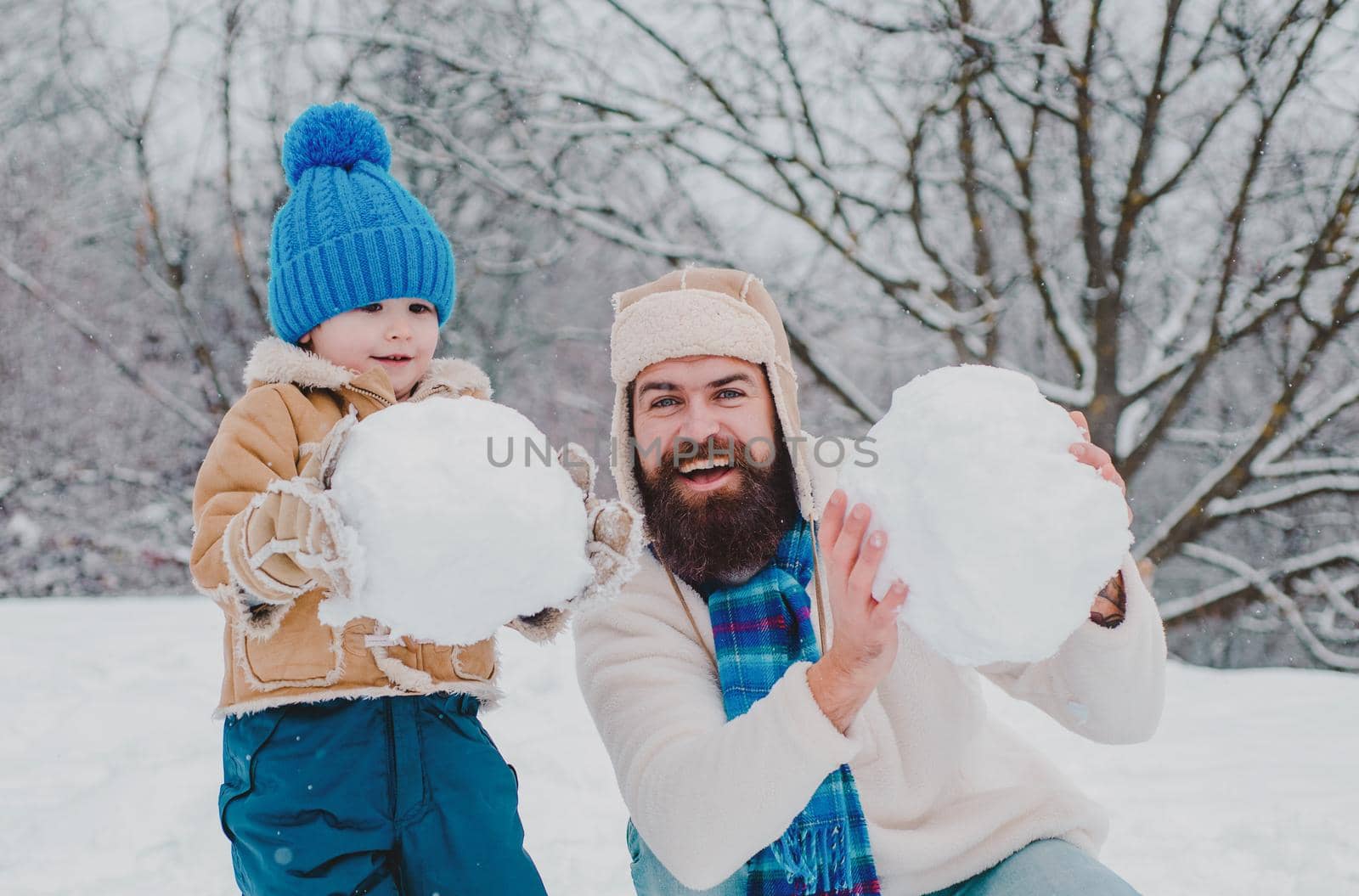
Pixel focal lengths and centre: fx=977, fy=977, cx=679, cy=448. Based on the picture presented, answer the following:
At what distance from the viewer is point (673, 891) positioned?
2.00m

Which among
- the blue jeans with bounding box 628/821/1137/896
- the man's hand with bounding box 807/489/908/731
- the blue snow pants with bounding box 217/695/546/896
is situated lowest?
the blue jeans with bounding box 628/821/1137/896

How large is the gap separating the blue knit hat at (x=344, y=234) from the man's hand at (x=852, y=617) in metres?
0.98

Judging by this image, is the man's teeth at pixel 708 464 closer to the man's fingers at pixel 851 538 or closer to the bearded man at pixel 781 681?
the bearded man at pixel 781 681

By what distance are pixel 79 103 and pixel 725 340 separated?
29.0ft

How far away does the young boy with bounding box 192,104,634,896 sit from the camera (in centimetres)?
166

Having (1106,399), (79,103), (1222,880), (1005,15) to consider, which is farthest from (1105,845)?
(79,103)

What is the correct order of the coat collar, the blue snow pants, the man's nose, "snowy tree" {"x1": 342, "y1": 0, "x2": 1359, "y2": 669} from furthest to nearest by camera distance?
"snowy tree" {"x1": 342, "y1": 0, "x2": 1359, "y2": 669} → the man's nose → the coat collar → the blue snow pants

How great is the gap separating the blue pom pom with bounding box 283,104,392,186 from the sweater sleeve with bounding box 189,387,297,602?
57 cm

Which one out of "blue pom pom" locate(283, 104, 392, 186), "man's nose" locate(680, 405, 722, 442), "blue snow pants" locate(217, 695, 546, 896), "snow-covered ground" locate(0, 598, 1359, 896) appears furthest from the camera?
"snow-covered ground" locate(0, 598, 1359, 896)

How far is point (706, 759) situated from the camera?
5.53 feet

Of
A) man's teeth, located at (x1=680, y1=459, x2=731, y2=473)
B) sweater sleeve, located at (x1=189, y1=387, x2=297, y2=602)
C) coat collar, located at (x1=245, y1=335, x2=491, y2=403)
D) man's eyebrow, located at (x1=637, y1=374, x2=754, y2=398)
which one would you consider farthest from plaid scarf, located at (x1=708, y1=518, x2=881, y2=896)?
sweater sleeve, located at (x1=189, y1=387, x2=297, y2=602)

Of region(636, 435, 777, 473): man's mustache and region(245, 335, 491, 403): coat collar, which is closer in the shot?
region(245, 335, 491, 403): coat collar

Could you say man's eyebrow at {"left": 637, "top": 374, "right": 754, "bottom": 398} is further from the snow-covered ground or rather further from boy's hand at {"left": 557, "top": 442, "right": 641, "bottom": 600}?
the snow-covered ground

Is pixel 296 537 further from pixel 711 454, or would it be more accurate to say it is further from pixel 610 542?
pixel 711 454
